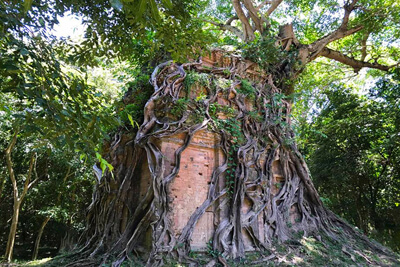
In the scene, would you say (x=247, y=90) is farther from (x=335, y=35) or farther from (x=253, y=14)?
(x=335, y=35)

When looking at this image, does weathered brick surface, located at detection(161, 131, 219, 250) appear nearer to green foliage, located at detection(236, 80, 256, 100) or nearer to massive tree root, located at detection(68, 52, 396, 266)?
massive tree root, located at detection(68, 52, 396, 266)

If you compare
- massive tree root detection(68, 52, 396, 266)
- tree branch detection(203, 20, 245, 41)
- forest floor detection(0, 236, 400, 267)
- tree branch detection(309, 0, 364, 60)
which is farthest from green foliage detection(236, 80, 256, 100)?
forest floor detection(0, 236, 400, 267)

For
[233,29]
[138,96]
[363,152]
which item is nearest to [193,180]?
[138,96]

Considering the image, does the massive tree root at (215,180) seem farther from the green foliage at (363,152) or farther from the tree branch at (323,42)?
the green foliage at (363,152)

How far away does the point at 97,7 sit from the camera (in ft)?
10.8

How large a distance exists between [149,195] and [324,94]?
9339 millimetres

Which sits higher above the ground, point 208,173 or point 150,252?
point 208,173

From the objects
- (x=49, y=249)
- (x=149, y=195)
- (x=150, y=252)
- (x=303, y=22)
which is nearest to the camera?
(x=150, y=252)

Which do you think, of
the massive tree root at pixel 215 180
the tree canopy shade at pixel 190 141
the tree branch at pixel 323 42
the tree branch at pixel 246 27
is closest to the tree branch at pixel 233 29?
the tree branch at pixel 246 27

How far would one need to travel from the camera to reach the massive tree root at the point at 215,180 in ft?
15.2

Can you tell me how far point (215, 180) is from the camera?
17.3 feet

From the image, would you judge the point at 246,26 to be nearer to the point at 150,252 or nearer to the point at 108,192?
the point at 108,192

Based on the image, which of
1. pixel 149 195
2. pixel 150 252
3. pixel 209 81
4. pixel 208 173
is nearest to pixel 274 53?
pixel 209 81

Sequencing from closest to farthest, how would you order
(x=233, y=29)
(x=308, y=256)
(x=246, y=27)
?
(x=308, y=256) → (x=246, y=27) → (x=233, y=29)
